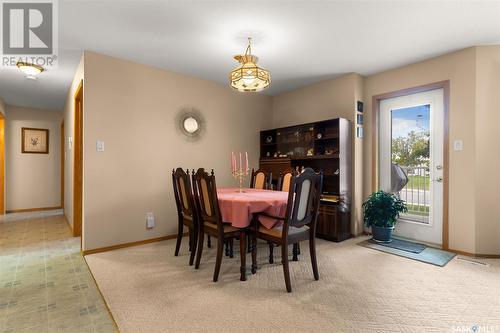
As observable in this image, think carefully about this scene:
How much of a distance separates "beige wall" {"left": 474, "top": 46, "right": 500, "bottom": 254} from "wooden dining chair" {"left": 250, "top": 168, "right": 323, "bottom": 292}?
213 cm

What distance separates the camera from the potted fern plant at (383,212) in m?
3.52

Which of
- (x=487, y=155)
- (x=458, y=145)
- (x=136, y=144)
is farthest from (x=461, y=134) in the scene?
(x=136, y=144)

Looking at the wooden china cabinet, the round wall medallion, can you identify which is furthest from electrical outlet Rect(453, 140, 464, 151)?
the round wall medallion

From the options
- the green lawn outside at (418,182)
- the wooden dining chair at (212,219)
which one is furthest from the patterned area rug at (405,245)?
the wooden dining chair at (212,219)

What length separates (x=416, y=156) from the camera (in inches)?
143

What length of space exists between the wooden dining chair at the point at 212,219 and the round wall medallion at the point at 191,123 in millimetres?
1530

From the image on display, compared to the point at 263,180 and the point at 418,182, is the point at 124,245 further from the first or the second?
the point at 418,182

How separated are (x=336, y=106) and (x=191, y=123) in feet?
7.72

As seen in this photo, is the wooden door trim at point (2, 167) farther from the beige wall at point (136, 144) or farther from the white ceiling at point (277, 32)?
the beige wall at point (136, 144)

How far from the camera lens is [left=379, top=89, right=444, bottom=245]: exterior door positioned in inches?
134

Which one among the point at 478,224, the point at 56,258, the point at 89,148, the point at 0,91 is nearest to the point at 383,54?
the point at 478,224

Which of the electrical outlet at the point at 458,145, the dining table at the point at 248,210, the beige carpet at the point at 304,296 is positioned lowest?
the beige carpet at the point at 304,296

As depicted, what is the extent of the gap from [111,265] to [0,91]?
438 centimetres

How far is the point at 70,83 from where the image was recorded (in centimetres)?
429
